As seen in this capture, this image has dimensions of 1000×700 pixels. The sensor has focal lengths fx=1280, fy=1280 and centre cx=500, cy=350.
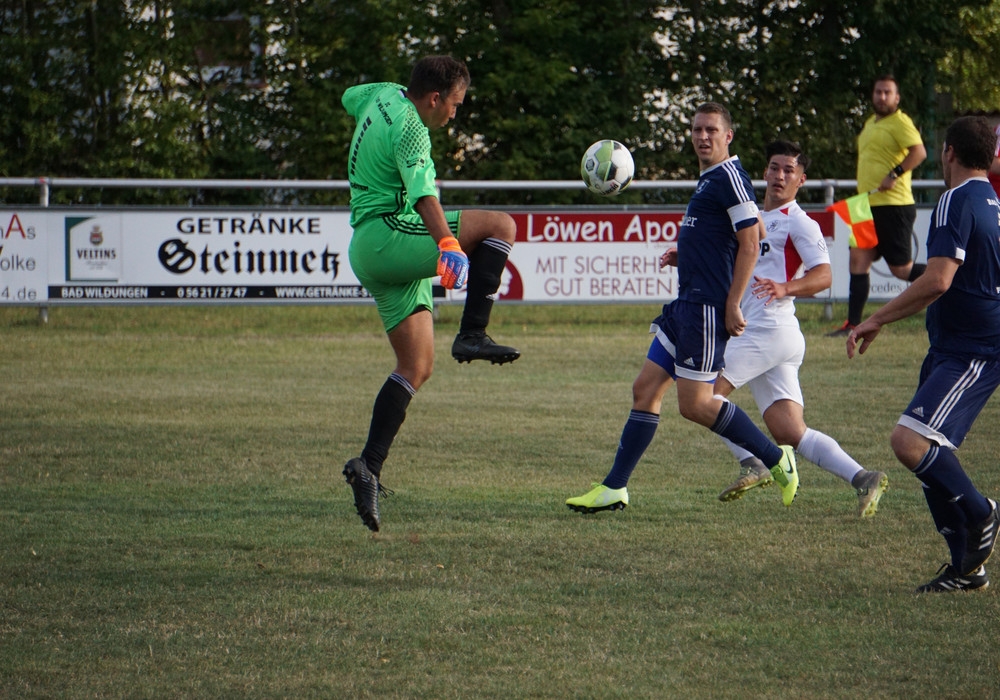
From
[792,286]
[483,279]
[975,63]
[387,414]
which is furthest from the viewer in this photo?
[975,63]

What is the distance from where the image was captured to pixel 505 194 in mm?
22484

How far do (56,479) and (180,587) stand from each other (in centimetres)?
263

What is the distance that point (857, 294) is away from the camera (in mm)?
13359

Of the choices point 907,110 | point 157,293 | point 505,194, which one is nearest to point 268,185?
point 157,293

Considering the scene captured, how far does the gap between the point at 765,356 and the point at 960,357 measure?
1576 mm

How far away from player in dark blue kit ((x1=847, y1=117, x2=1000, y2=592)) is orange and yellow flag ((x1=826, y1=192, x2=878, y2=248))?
753 cm

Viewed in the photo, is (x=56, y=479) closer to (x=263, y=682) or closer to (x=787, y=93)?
(x=263, y=682)

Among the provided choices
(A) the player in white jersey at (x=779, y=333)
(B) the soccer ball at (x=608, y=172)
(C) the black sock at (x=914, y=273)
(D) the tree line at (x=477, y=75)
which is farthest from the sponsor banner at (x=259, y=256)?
(A) the player in white jersey at (x=779, y=333)

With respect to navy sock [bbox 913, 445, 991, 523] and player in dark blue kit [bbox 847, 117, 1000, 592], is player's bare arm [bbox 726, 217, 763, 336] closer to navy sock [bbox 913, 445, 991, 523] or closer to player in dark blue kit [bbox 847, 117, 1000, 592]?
player in dark blue kit [bbox 847, 117, 1000, 592]

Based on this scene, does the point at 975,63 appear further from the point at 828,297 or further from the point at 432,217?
the point at 432,217

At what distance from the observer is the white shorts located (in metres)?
6.78

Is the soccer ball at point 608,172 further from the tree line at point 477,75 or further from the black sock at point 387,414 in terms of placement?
the tree line at point 477,75

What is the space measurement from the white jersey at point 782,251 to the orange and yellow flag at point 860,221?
19.3 feet

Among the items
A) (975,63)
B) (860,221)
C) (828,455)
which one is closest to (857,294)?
(860,221)
